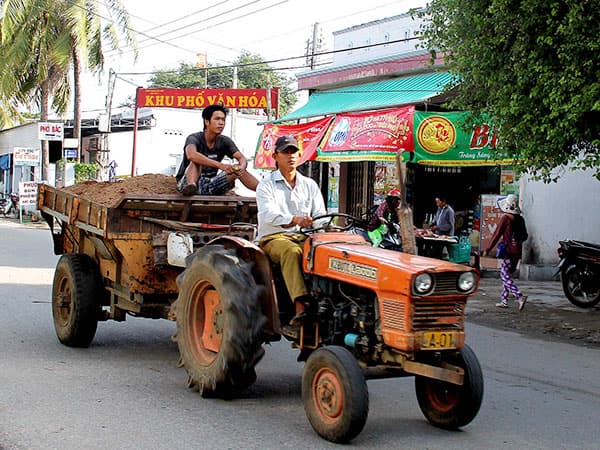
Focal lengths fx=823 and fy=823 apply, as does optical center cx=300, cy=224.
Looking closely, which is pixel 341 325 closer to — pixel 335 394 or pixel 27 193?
pixel 335 394

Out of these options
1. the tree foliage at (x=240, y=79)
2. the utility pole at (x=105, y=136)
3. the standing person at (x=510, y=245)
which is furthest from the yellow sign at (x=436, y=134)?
the tree foliage at (x=240, y=79)

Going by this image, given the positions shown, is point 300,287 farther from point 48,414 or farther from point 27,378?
point 27,378

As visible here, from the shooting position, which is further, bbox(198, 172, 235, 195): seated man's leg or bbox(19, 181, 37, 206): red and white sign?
bbox(19, 181, 37, 206): red and white sign

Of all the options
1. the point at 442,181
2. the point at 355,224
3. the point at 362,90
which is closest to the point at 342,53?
the point at 362,90

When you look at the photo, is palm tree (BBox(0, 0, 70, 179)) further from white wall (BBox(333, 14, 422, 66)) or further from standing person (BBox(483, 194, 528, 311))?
standing person (BBox(483, 194, 528, 311))

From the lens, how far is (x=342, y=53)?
→ 2444 centimetres

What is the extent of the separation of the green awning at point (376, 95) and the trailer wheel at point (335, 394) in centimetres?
1221

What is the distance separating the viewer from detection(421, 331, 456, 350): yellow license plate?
526 cm

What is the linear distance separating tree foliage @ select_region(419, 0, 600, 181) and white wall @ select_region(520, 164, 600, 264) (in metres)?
6.23

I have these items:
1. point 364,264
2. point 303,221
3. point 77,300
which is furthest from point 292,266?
point 77,300

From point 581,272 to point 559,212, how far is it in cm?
417

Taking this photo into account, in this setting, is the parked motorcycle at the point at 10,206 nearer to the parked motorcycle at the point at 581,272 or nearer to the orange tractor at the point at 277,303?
the parked motorcycle at the point at 581,272

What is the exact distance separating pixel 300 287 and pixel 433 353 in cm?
109

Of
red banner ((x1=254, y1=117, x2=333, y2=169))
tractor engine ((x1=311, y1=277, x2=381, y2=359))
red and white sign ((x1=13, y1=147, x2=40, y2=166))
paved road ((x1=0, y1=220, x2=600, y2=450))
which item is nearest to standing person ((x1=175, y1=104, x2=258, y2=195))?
paved road ((x1=0, y1=220, x2=600, y2=450))
